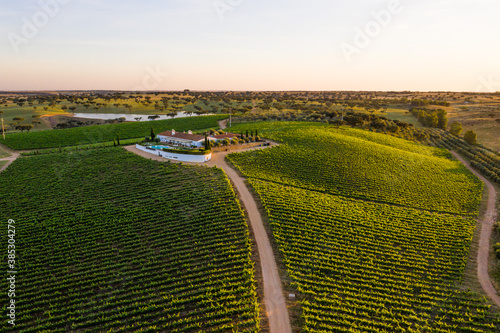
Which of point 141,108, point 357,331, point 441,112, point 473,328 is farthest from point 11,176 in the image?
point 441,112

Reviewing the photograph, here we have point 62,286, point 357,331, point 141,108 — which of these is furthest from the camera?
point 141,108

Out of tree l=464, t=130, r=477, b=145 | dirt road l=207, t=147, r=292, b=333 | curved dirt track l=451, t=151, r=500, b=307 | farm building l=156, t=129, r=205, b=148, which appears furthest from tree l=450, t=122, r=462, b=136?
dirt road l=207, t=147, r=292, b=333

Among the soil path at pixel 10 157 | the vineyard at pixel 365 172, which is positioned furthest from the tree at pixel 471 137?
the soil path at pixel 10 157

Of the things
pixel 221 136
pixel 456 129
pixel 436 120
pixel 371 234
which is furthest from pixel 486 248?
pixel 436 120

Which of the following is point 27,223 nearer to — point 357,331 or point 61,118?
point 357,331

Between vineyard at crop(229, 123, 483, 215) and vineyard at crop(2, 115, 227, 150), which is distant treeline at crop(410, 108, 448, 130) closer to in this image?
vineyard at crop(229, 123, 483, 215)

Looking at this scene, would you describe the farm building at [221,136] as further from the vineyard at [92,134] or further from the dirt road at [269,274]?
the vineyard at [92,134]

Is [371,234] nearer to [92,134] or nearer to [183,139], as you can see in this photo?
[183,139]
